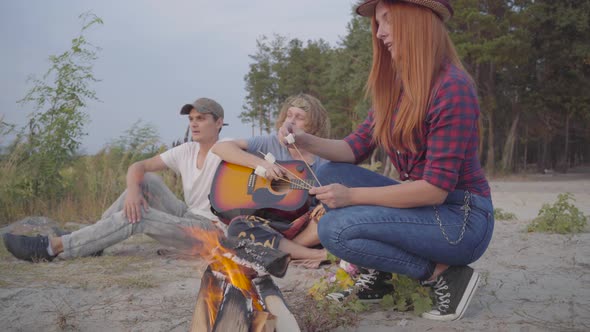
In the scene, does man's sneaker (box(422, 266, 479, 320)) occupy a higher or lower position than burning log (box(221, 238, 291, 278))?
lower

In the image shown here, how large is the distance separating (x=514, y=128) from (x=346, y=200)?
65.6 ft

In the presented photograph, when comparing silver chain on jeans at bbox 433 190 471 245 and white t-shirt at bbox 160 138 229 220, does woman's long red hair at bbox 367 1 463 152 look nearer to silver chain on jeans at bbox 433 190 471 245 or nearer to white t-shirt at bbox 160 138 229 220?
silver chain on jeans at bbox 433 190 471 245

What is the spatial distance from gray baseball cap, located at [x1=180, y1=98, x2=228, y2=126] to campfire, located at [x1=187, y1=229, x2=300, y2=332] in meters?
2.22

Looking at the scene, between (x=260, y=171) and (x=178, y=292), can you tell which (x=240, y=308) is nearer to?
(x=178, y=292)

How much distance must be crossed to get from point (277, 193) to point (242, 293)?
1.85 m

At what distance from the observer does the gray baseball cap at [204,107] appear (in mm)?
4047

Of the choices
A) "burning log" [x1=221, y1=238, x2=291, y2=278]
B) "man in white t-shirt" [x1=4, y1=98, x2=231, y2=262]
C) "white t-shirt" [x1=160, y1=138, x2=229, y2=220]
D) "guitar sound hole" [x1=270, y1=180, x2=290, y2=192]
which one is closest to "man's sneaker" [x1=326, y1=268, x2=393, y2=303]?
"burning log" [x1=221, y1=238, x2=291, y2=278]

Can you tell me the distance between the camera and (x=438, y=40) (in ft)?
7.03

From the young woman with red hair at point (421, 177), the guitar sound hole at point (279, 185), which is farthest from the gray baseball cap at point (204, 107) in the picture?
the young woman with red hair at point (421, 177)

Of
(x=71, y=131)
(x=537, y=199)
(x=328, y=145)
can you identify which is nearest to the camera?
A: (x=328, y=145)

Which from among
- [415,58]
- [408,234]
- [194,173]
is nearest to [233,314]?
[408,234]

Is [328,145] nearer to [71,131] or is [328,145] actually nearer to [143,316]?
[143,316]

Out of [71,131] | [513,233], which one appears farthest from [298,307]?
[71,131]

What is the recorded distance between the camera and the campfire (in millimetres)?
1727
